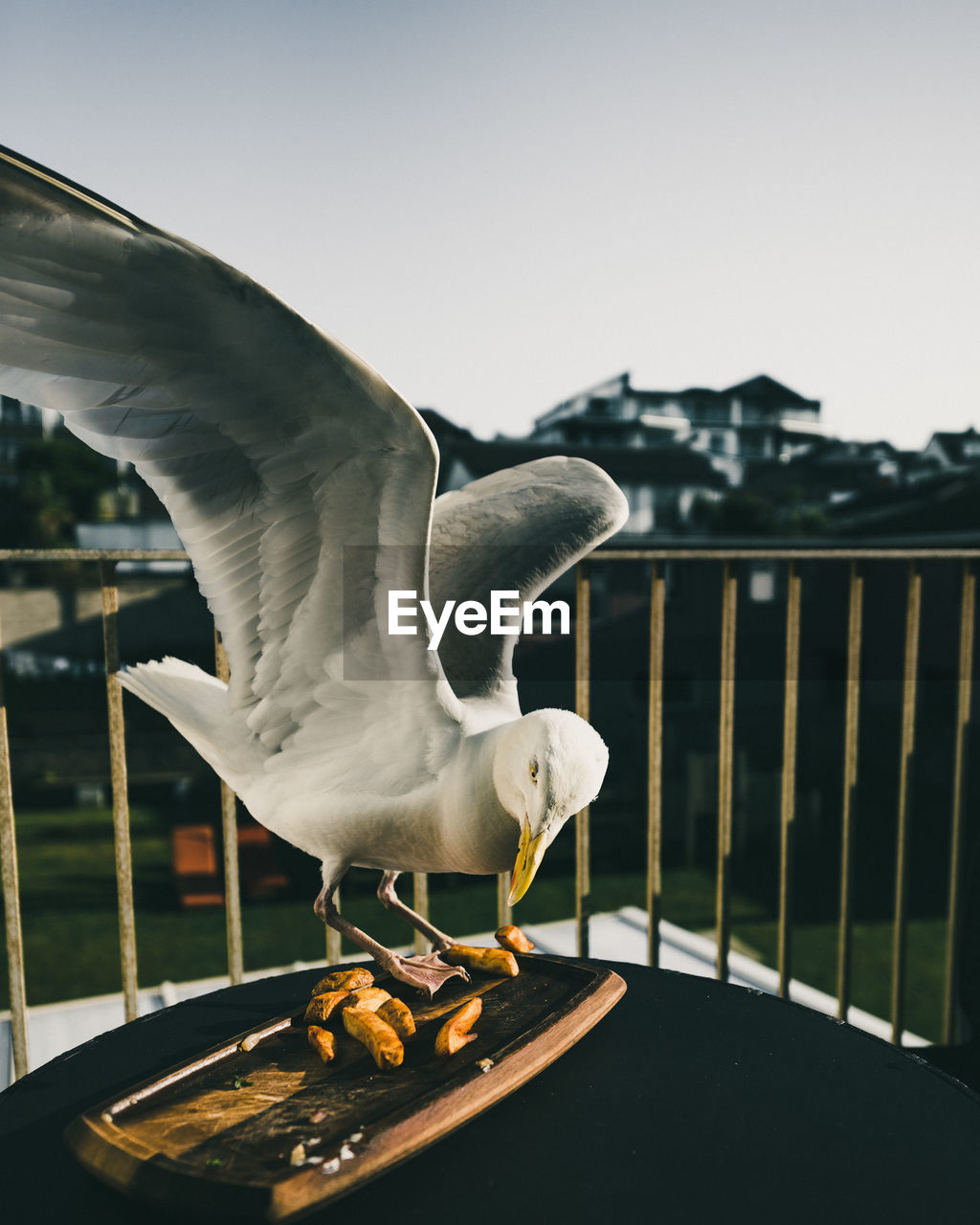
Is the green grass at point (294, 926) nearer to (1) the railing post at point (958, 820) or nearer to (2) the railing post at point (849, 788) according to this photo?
(1) the railing post at point (958, 820)

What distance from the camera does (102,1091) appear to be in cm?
101

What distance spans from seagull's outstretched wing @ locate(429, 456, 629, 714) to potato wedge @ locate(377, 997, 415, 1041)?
0.61 metres

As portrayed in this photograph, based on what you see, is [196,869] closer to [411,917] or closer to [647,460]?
[411,917]

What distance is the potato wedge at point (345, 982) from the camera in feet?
3.94

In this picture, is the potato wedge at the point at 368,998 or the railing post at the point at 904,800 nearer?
the potato wedge at the point at 368,998

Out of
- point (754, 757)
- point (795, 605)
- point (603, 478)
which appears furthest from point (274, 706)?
point (754, 757)

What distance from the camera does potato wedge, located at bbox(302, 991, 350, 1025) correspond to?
3.63ft

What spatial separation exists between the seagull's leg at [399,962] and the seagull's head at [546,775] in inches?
7.6

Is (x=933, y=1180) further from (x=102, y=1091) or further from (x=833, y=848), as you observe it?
(x=833, y=848)

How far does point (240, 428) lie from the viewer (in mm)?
1214

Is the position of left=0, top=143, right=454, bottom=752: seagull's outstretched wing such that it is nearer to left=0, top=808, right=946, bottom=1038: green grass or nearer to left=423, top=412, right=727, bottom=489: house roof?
left=0, top=808, right=946, bottom=1038: green grass

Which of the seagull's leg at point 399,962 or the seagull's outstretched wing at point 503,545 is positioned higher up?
the seagull's outstretched wing at point 503,545

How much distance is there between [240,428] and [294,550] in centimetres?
20

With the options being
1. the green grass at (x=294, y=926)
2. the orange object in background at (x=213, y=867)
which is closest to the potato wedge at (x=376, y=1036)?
the green grass at (x=294, y=926)
